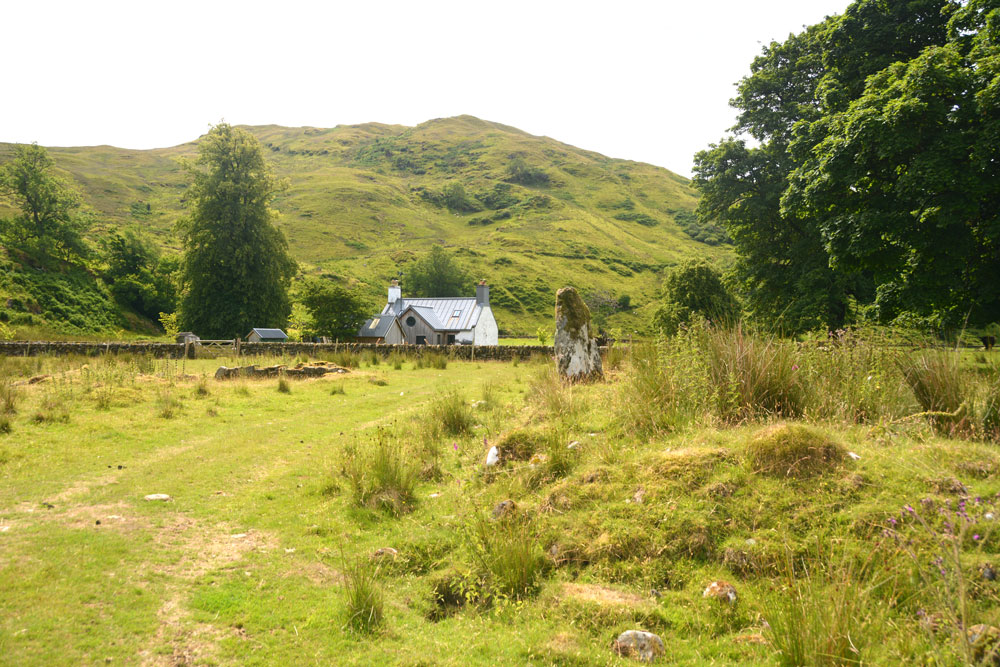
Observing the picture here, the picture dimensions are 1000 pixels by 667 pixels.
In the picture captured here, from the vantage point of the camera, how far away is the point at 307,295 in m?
47.7

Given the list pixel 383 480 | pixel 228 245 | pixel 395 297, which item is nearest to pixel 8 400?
pixel 383 480

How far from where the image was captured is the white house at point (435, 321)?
53.0 m

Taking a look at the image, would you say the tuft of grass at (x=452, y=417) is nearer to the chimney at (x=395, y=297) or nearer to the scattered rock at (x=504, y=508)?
the scattered rock at (x=504, y=508)

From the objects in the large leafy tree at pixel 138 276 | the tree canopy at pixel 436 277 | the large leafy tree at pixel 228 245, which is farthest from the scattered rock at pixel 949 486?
the tree canopy at pixel 436 277

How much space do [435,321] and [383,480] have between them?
168 ft

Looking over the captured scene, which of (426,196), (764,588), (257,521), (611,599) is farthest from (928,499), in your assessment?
(426,196)

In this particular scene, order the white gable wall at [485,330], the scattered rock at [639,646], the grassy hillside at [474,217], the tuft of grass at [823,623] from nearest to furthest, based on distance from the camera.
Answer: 1. the tuft of grass at [823,623]
2. the scattered rock at [639,646]
3. the white gable wall at [485,330]
4. the grassy hillside at [474,217]

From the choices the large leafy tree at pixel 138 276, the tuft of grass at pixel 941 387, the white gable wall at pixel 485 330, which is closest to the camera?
the tuft of grass at pixel 941 387

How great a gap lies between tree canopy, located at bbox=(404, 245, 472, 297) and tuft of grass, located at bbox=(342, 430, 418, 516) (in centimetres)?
7771

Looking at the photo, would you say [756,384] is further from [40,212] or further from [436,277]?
[436,277]

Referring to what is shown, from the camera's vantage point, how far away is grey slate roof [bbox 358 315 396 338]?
169ft

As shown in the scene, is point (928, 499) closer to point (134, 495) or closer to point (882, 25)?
point (134, 495)

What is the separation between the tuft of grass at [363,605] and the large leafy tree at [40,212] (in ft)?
223

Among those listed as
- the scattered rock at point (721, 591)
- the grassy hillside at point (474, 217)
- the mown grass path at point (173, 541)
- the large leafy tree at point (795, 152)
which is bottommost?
the mown grass path at point (173, 541)
